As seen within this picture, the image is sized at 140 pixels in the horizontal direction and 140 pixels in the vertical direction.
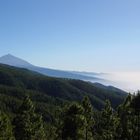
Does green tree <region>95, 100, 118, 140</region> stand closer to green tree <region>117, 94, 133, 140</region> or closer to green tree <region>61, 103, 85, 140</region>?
green tree <region>117, 94, 133, 140</region>

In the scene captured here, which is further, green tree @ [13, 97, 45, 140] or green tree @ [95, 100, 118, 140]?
green tree @ [95, 100, 118, 140]

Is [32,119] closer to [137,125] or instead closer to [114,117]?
[114,117]

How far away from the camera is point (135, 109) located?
4956 cm

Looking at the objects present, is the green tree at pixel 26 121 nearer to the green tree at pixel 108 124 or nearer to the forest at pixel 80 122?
the forest at pixel 80 122

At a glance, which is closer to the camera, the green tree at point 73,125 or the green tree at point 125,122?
the green tree at point 73,125

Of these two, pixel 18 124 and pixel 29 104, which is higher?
pixel 29 104

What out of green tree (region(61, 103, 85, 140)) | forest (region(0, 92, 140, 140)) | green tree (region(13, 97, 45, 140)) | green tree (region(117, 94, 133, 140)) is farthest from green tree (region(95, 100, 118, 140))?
green tree (region(13, 97, 45, 140))

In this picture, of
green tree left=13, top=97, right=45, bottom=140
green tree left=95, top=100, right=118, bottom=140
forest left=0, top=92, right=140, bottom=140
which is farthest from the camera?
green tree left=95, top=100, right=118, bottom=140

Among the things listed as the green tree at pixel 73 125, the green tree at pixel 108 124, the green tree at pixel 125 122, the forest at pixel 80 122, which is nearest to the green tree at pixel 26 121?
the forest at pixel 80 122

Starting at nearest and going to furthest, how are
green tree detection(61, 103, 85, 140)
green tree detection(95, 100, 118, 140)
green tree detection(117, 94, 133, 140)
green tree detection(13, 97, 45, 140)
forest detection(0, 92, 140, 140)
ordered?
green tree detection(61, 103, 85, 140)
forest detection(0, 92, 140, 140)
green tree detection(117, 94, 133, 140)
green tree detection(13, 97, 45, 140)
green tree detection(95, 100, 118, 140)

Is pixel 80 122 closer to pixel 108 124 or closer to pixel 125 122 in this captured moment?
pixel 125 122

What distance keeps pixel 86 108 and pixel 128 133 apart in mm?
8203

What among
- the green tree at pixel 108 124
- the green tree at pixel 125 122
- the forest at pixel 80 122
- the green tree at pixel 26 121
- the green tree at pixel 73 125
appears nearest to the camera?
the green tree at pixel 73 125

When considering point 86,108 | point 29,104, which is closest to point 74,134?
point 86,108
